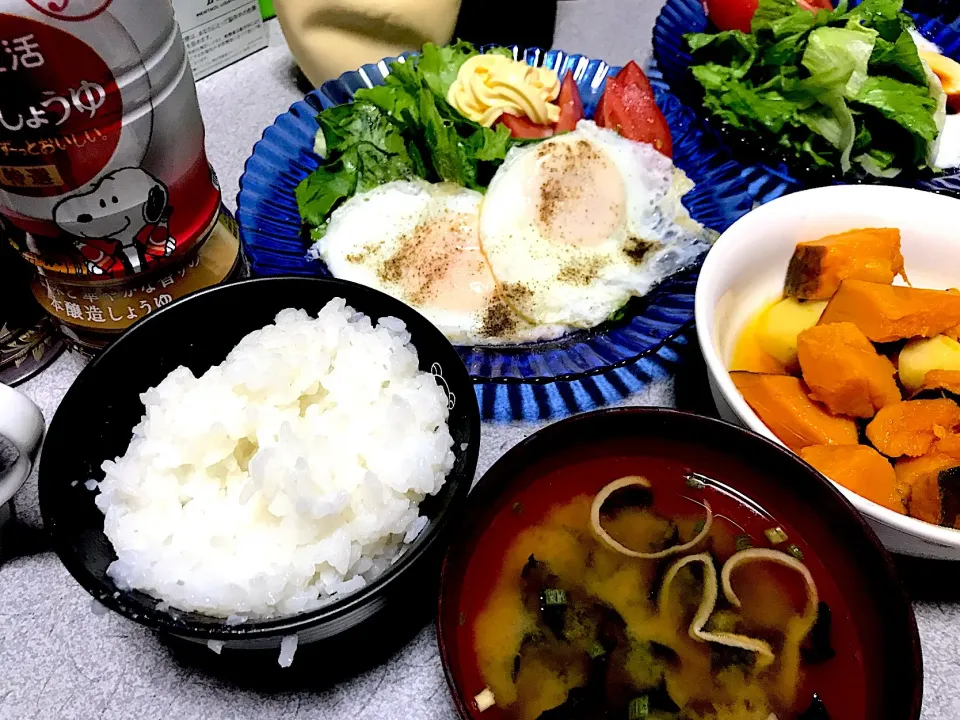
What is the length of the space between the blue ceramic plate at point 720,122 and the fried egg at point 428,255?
2.01 ft

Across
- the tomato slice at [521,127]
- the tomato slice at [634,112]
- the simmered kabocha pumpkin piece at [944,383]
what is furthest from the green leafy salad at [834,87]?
the simmered kabocha pumpkin piece at [944,383]

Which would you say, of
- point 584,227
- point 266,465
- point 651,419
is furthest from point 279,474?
point 584,227

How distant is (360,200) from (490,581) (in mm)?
925

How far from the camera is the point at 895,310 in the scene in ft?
3.61

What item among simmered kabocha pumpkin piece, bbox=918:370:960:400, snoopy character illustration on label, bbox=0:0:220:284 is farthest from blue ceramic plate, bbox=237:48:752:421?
simmered kabocha pumpkin piece, bbox=918:370:960:400

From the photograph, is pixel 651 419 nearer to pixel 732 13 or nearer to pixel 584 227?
pixel 584 227

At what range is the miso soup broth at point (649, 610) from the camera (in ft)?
2.74

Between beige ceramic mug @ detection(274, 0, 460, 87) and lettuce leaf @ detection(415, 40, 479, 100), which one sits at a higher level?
beige ceramic mug @ detection(274, 0, 460, 87)

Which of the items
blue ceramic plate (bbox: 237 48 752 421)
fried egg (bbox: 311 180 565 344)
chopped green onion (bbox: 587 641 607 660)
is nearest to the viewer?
chopped green onion (bbox: 587 641 607 660)

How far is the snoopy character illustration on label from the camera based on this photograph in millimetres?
897

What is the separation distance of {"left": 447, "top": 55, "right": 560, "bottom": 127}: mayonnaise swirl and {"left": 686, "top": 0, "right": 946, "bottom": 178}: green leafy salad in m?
0.39

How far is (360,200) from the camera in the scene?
1.55 m

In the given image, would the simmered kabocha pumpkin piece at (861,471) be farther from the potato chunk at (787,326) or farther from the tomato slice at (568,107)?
the tomato slice at (568,107)

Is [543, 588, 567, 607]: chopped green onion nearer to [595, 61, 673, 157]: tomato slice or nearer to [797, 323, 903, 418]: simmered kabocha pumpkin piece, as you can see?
[797, 323, 903, 418]: simmered kabocha pumpkin piece
